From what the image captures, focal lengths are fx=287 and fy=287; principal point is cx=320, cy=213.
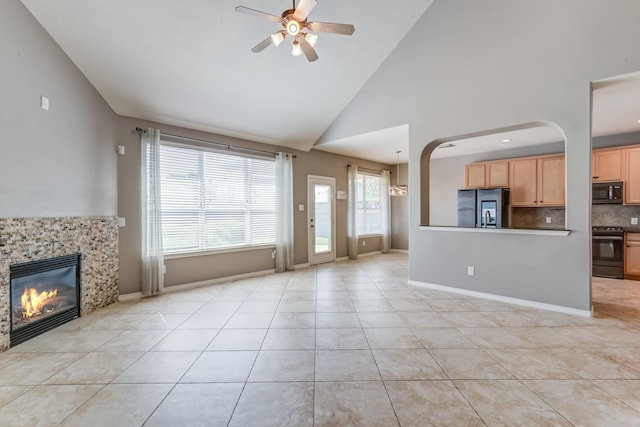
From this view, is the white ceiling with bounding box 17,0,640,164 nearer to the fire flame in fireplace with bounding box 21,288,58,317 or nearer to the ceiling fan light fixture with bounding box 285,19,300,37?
the ceiling fan light fixture with bounding box 285,19,300,37

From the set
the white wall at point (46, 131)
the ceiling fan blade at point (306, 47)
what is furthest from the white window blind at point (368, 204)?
the white wall at point (46, 131)

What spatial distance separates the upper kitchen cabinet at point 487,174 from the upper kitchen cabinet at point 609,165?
139 cm

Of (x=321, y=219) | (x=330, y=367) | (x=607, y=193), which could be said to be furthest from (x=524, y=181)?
(x=330, y=367)

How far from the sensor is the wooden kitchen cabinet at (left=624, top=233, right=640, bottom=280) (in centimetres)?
495

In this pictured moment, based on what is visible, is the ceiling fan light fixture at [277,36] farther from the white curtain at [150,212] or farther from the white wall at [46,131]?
the white curtain at [150,212]

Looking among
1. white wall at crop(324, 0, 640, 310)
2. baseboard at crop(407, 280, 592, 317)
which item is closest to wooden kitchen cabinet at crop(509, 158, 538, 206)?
white wall at crop(324, 0, 640, 310)

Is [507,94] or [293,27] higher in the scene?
[293,27]

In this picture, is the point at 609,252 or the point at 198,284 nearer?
the point at 198,284

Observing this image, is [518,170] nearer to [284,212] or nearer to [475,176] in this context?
[475,176]

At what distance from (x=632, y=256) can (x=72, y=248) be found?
8535 millimetres

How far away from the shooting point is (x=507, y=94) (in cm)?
377

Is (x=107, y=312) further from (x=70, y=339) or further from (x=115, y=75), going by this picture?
(x=115, y=75)

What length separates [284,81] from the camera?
4.52 metres

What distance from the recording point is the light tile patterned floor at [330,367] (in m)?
1.77
